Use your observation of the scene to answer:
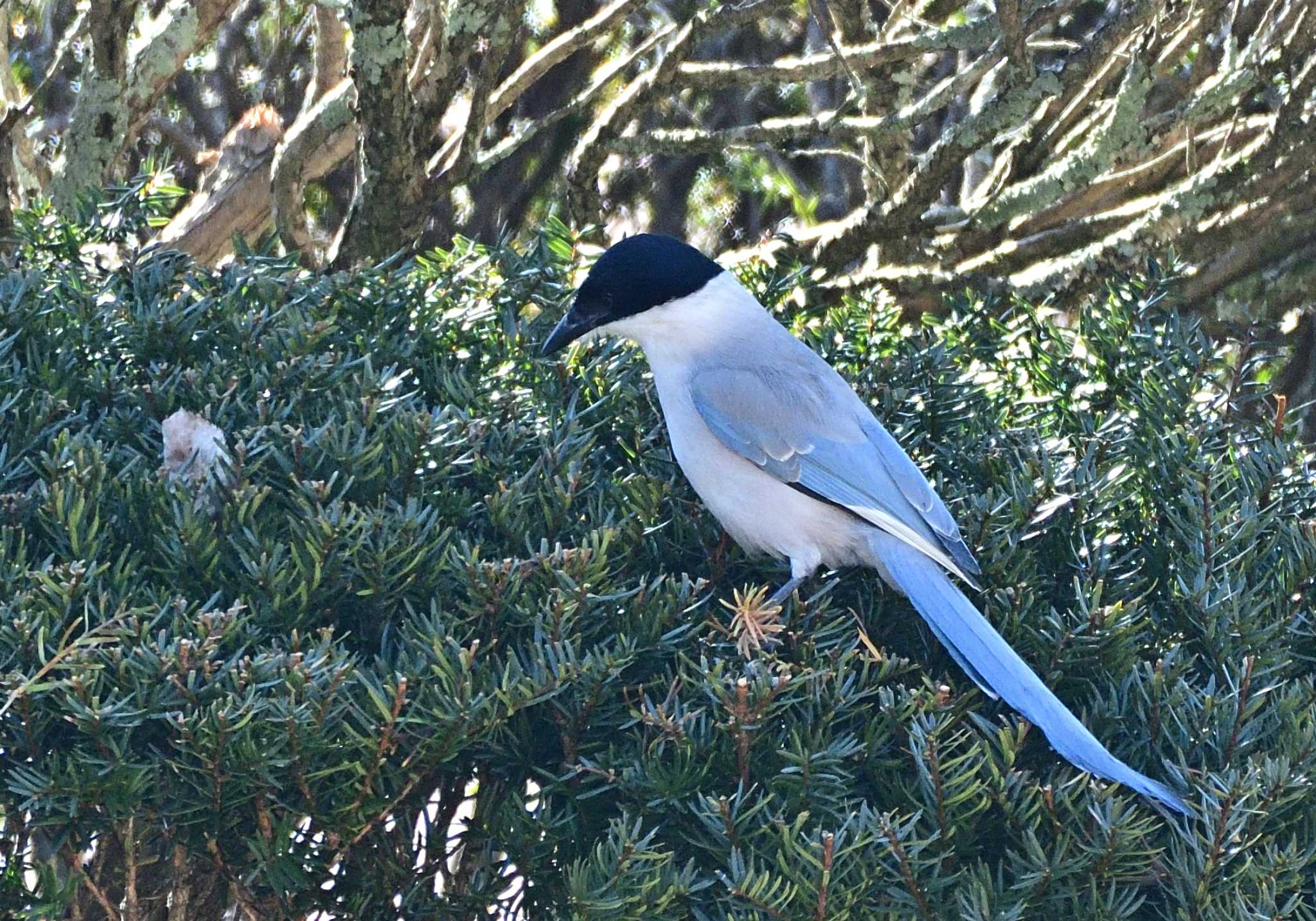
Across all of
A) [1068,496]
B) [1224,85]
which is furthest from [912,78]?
[1068,496]

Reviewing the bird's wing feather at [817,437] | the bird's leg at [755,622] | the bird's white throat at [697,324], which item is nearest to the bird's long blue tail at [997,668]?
the bird's wing feather at [817,437]

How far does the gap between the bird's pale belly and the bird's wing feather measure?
45mm

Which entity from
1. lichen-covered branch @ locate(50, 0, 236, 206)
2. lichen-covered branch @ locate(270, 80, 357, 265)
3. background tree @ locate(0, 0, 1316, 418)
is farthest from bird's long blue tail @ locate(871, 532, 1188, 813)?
lichen-covered branch @ locate(50, 0, 236, 206)

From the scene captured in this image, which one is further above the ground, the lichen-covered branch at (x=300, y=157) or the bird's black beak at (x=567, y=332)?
the bird's black beak at (x=567, y=332)

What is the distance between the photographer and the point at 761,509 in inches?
119

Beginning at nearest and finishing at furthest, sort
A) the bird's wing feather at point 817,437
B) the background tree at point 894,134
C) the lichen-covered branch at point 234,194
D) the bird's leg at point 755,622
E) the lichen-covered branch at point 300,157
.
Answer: the bird's leg at point 755,622 < the bird's wing feather at point 817,437 < the background tree at point 894,134 < the lichen-covered branch at point 300,157 < the lichen-covered branch at point 234,194

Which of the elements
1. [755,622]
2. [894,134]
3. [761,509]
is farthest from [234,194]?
[755,622]

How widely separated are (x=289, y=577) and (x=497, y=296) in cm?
127

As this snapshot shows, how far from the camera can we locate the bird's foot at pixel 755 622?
7.83ft

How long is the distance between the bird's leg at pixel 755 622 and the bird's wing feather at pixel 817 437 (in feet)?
1.86

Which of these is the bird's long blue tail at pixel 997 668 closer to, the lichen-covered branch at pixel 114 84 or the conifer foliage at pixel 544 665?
the conifer foliage at pixel 544 665

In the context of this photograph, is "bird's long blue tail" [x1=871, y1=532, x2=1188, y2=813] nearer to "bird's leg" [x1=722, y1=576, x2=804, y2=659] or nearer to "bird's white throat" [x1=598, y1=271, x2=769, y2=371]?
"bird's leg" [x1=722, y1=576, x2=804, y2=659]

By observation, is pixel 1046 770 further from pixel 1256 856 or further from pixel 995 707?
pixel 1256 856

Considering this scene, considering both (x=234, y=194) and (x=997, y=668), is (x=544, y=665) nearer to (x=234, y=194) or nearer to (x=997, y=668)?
(x=997, y=668)
